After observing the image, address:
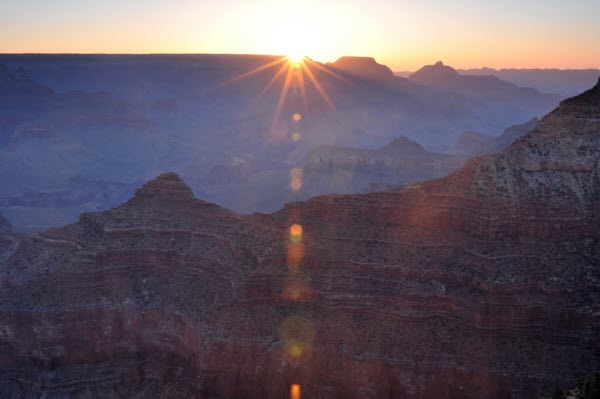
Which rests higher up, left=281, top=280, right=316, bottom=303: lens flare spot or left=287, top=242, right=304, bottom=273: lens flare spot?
left=287, top=242, right=304, bottom=273: lens flare spot

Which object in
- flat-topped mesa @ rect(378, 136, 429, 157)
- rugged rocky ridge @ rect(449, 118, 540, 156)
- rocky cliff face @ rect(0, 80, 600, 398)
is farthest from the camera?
rugged rocky ridge @ rect(449, 118, 540, 156)

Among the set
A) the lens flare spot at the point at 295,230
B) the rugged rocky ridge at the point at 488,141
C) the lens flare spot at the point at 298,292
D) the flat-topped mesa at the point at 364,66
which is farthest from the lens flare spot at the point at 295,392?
the flat-topped mesa at the point at 364,66

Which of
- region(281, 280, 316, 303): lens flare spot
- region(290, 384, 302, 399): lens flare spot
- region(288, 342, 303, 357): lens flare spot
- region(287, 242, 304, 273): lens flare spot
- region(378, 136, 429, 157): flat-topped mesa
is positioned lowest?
region(290, 384, 302, 399): lens flare spot

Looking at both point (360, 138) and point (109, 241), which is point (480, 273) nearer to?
point (109, 241)

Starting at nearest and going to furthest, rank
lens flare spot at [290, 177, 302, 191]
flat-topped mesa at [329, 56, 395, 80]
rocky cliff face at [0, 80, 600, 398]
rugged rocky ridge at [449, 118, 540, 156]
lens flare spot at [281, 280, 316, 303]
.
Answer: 1. rocky cliff face at [0, 80, 600, 398]
2. lens flare spot at [281, 280, 316, 303]
3. lens flare spot at [290, 177, 302, 191]
4. rugged rocky ridge at [449, 118, 540, 156]
5. flat-topped mesa at [329, 56, 395, 80]

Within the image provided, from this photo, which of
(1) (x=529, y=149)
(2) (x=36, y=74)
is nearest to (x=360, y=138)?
(2) (x=36, y=74)

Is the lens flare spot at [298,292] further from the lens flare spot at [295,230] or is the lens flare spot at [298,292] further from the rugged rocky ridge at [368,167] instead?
the rugged rocky ridge at [368,167]

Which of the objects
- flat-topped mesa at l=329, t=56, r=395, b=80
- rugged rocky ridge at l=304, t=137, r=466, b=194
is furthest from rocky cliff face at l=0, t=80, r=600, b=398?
flat-topped mesa at l=329, t=56, r=395, b=80

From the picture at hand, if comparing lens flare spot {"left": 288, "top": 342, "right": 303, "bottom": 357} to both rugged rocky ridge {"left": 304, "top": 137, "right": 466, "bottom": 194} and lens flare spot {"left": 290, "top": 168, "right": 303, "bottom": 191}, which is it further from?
lens flare spot {"left": 290, "top": 168, "right": 303, "bottom": 191}
